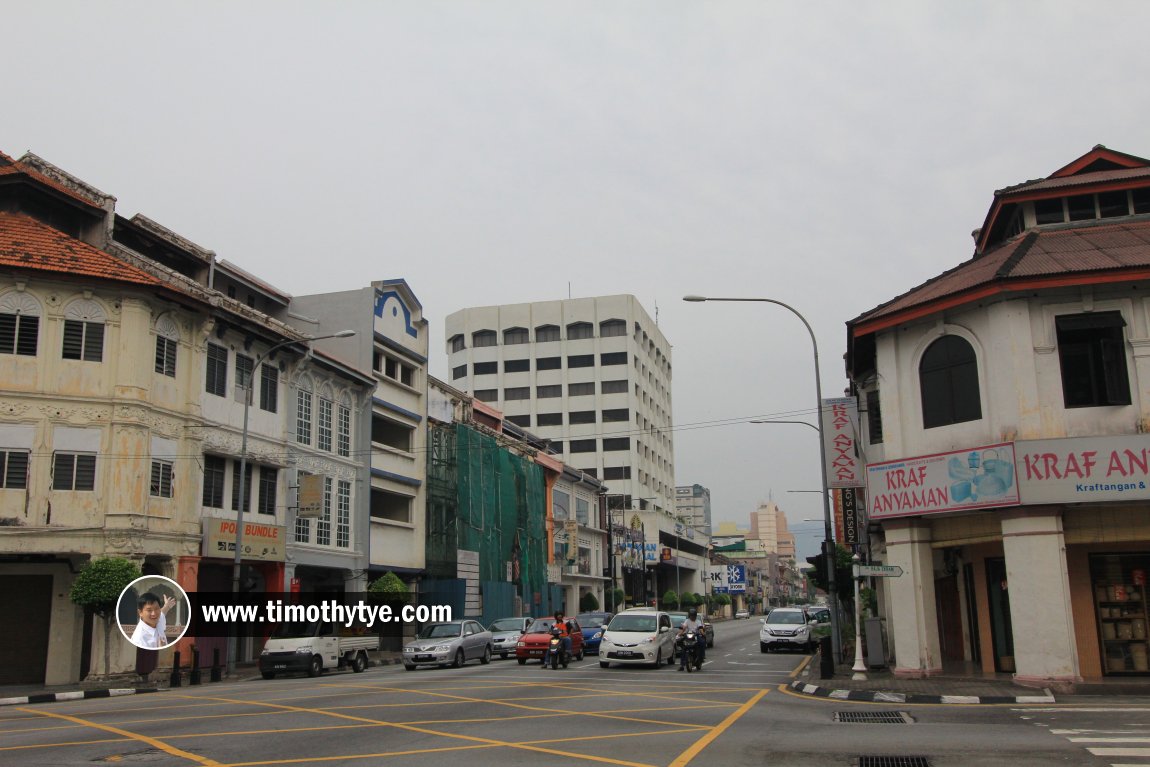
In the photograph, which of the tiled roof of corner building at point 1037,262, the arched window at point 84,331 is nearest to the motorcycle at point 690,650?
the tiled roof of corner building at point 1037,262

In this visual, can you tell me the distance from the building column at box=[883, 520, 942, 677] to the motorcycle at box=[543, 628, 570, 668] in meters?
10.2

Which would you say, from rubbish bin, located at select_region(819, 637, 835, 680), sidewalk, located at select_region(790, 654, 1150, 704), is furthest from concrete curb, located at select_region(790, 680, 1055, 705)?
rubbish bin, located at select_region(819, 637, 835, 680)

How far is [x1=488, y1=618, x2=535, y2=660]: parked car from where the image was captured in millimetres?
36188

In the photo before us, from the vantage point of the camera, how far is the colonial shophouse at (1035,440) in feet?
65.8

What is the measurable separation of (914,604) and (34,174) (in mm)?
27539

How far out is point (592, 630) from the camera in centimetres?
3697

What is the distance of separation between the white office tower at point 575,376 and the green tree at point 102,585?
7544cm

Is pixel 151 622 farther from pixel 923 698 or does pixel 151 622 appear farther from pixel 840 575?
pixel 923 698

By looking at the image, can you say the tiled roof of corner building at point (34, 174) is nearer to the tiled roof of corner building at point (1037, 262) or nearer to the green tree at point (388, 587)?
the green tree at point (388, 587)

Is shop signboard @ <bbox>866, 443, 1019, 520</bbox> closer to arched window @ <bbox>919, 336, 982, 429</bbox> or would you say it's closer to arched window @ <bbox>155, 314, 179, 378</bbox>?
arched window @ <bbox>919, 336, 982, 429</bbox>

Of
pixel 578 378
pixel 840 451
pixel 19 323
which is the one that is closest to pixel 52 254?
pixel 19 323

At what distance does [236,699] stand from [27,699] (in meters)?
6.32

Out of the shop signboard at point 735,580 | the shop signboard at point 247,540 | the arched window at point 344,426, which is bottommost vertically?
the shop signboard at point 735,580

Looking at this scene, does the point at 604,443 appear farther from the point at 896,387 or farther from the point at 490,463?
the point at 896,387
